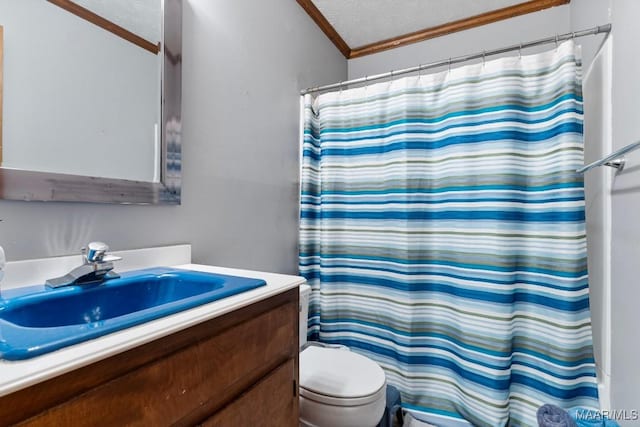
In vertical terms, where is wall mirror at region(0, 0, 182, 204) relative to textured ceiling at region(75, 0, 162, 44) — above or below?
below

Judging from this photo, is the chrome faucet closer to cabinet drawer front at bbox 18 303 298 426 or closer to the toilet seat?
cabinet drawer front at bbox 18 303 298 426

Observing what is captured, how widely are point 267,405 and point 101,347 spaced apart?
0.47 metres

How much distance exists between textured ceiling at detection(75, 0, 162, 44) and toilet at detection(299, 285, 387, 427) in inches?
56.1

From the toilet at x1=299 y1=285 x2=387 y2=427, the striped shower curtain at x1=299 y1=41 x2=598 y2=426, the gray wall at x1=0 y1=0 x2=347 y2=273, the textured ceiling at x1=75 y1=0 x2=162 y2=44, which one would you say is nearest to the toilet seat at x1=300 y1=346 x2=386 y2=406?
the toilet at x1=299 y1=285 x2=387 y2=427

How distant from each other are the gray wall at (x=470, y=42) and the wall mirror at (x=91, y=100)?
5.61 ft

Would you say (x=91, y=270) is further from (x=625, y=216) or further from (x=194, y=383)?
(x=625, y=216)

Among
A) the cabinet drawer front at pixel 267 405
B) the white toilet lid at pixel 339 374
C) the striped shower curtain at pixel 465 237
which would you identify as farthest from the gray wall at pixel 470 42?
the cabinet drawer front at pixel 267 405

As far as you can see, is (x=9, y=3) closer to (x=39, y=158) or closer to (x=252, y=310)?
(x=39, y=158)

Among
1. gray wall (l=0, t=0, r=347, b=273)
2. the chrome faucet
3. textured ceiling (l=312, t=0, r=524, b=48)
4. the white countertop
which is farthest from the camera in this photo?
textured ceiling (l=312, t=0, r=524, b=48)

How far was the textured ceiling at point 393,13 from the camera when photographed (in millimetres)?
1974

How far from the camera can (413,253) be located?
63.3 inches

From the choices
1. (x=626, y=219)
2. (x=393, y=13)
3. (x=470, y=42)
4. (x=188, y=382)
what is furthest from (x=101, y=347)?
(x=470, y=42)

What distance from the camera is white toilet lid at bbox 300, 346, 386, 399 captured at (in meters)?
1.17

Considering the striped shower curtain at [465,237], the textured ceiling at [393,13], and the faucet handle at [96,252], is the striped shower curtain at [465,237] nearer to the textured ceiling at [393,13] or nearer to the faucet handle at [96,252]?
the textured ceiling at [393,13]
